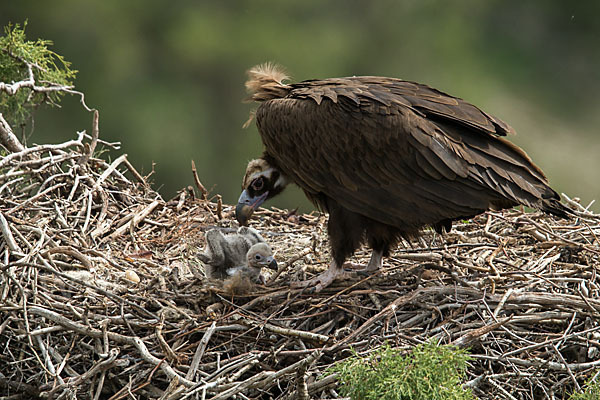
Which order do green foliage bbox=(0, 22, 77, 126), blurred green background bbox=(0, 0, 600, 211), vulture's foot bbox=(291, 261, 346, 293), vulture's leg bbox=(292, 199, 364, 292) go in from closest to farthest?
vulture's foot bbox=(291, 261, 346, 293) → vulture's leg bbox=(292, 199, 364, 292) → green foliage bbox=(0, 22, 77, 126) → blurred green background bbox=(0, 0, 600, 211)

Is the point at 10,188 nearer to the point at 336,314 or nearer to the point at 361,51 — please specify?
the point at 336,314

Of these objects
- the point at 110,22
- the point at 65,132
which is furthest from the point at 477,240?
the point at 110,22

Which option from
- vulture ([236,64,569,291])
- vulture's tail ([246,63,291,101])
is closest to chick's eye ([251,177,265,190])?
vulture ([236,64,569,291])

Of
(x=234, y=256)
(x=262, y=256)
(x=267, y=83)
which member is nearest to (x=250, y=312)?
(x=262, y=256)

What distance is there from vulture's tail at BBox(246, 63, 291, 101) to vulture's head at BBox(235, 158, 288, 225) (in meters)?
0.34

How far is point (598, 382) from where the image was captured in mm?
2701

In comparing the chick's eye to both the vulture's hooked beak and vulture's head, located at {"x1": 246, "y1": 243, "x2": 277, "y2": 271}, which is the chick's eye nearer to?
the vulture's hooked beak

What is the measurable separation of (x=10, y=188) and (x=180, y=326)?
4.70 ft

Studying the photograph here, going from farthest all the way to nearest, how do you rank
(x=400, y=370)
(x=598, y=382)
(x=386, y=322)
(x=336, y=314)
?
(x=336, y=314) → (x=386, y=322) → (x=598, y=382) → (x=400, y=370)

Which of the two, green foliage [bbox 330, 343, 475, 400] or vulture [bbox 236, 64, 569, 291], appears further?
vulture [bbox 236, 64, 569, 291]

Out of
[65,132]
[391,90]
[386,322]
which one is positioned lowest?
[65,132]

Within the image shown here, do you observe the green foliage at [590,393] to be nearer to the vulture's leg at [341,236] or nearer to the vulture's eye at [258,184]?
the vulture's leg at [341,236]

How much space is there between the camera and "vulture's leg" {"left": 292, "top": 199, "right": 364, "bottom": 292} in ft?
11.3

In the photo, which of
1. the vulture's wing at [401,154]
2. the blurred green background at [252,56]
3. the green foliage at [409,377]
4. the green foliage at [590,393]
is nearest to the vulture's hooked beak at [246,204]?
the vulture's wing at [401,154]
